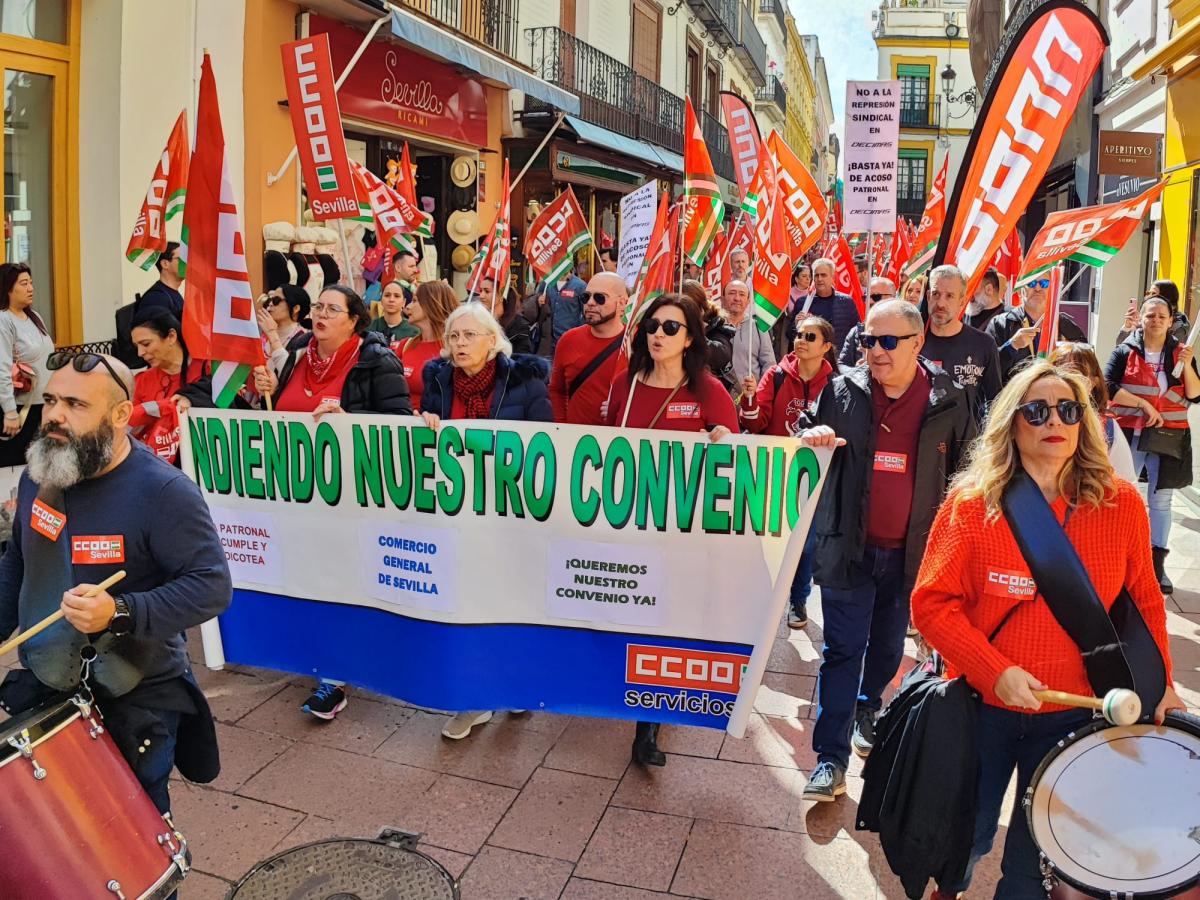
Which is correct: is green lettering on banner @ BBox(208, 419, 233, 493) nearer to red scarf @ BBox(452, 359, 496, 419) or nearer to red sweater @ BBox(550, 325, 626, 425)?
red scarf @ BBox(452, 359, 496, 419)

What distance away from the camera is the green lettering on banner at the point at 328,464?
13.8 ft

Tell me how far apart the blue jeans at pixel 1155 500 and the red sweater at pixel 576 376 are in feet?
11.2

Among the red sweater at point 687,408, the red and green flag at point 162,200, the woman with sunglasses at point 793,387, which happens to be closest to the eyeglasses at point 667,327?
the red sweater at point 687,408

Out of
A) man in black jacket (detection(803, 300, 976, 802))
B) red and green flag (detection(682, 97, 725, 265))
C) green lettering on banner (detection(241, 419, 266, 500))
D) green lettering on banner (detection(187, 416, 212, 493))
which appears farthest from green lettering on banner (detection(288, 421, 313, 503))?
red and green flag (detection(682, 97, 725, 265))

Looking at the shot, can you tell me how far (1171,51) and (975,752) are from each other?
37.6ft

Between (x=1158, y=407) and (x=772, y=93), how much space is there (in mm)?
41275

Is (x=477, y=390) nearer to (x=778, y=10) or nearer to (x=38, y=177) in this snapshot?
(x=38, y=177)

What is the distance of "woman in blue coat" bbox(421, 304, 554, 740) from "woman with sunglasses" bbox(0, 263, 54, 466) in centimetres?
343

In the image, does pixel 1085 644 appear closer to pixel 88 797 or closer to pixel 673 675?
pixel 673 675

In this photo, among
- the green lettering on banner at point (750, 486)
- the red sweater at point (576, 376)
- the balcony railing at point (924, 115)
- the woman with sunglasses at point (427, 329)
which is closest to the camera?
the green lettering on banner at point (750, 486)

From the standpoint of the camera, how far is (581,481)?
12.8 feet

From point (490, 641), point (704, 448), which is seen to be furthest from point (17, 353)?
point (704, 448)

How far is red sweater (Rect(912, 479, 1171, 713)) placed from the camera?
2582mm

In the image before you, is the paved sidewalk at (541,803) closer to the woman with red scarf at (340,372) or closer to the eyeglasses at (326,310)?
the woman with red scarf at (340,372)
